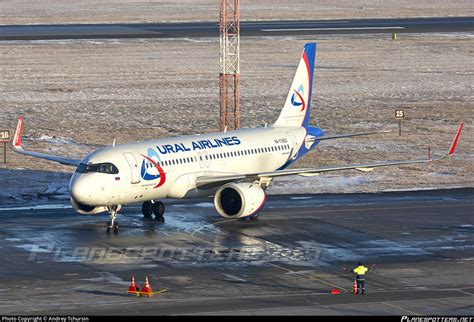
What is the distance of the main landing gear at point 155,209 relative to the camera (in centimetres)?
6400

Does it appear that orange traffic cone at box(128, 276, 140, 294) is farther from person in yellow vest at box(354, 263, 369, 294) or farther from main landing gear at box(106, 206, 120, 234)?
main landing gear at box(106, 206, 120, 234)

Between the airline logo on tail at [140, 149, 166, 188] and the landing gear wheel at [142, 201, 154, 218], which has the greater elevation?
the airline logo on tail at [140, 149, 166, 188]

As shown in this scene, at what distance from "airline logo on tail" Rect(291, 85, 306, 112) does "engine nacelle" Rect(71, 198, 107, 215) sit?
1712cm

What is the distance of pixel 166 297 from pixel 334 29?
361ft

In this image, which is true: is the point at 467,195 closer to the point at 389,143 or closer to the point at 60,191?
the point at 389,143

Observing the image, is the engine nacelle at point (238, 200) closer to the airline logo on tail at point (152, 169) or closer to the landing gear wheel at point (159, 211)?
the airline logo on tail at point (152, 169)

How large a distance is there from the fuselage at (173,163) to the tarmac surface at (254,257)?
205cm

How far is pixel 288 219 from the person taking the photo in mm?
64250

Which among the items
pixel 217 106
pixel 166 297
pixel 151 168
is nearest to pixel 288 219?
pixel 151 168

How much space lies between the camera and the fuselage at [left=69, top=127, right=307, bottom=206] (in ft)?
194

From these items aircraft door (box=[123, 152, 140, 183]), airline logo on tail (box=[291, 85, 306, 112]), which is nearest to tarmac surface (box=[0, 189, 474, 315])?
aircraft door (box=[123, 152, 140, 183])

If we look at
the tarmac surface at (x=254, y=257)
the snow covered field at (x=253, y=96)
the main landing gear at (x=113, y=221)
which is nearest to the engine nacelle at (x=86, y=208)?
the main landing gear at (x=113, y=221)

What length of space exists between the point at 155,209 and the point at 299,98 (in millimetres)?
14216

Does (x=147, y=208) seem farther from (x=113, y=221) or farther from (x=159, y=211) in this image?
(x=113, y=221)
